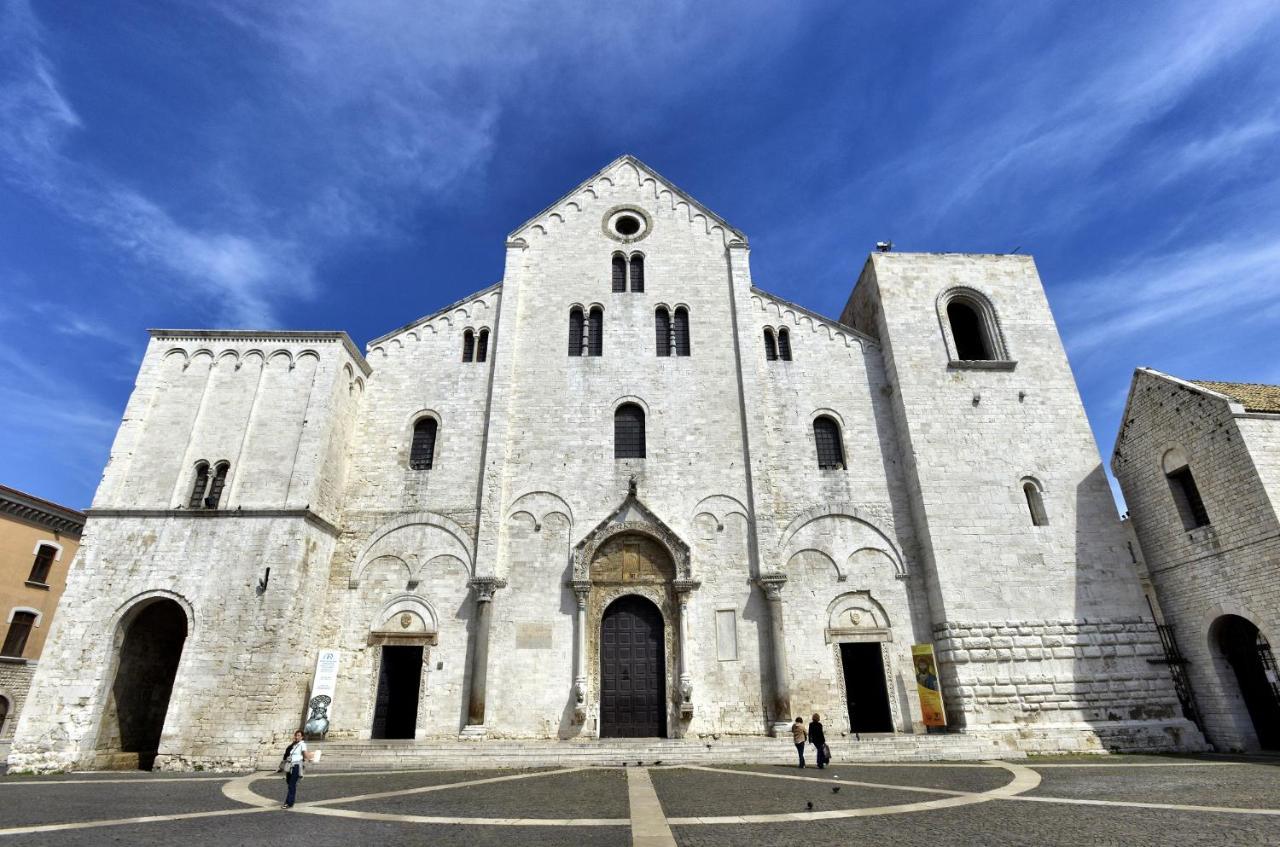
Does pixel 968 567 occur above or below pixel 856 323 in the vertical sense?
below

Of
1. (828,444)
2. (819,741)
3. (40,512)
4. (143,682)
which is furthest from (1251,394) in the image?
(40,512)

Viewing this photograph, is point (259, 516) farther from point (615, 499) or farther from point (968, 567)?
point (968, 567)

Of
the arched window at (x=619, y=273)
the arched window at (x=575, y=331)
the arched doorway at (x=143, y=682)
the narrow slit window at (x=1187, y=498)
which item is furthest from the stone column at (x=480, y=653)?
the narrow slit window at (x=1187, y=498)

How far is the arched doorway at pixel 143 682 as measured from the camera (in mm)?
15117

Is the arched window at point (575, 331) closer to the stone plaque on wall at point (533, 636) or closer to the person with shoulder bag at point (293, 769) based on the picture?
the stone plaque on wall at point (533, 636)

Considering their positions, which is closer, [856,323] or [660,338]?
[660,338]

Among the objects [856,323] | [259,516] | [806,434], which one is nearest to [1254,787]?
[806,434]

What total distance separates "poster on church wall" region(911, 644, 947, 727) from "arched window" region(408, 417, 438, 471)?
1449 centimetres

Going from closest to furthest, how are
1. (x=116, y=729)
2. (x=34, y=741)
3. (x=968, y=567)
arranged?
1. (x=34, y=741)
2. (x=116, y=729)
3. (x=968, y=567)

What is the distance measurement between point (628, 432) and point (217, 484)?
1124 centimetres

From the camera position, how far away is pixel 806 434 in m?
18.9

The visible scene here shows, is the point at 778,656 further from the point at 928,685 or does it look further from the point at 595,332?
the point at 595,332

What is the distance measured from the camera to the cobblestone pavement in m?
7.05

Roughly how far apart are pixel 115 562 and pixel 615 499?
493 inches
